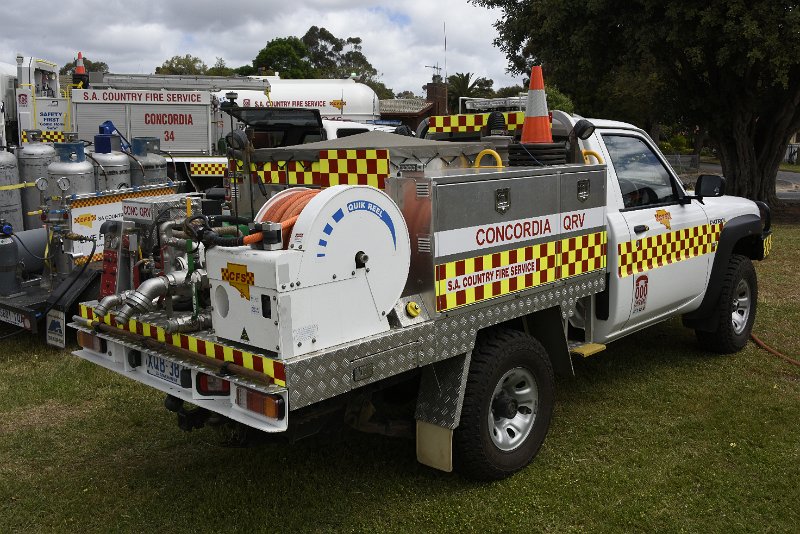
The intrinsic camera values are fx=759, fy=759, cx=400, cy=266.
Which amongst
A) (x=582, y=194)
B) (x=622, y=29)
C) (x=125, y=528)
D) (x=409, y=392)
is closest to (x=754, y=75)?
(x=622, y=29)

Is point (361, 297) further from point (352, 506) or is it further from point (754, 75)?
point (754, 75)

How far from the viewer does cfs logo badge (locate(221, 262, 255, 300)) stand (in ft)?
10.6

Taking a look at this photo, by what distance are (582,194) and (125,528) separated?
123 inches

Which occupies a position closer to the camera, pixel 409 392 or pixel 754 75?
pixel 409 392

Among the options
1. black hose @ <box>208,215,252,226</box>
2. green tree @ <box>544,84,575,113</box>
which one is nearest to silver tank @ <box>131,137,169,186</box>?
black hose @ <box>208,215,252,226</box>

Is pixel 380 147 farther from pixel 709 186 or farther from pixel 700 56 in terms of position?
pixel 700 56

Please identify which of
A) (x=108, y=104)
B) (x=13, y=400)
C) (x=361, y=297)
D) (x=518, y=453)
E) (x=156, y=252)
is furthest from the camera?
(x=108, y=104)

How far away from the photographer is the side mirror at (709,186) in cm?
575

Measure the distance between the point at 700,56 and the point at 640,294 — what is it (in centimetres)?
1098

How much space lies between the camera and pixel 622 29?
53.8 ft

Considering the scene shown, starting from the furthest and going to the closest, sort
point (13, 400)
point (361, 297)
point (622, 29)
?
point (622, 29)
point (13, 400)
point (361, 297)

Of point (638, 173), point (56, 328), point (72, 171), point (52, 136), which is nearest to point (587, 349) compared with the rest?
point (638, 173)

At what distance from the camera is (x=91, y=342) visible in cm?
411

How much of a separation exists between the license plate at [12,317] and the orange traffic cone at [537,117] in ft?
14.5
